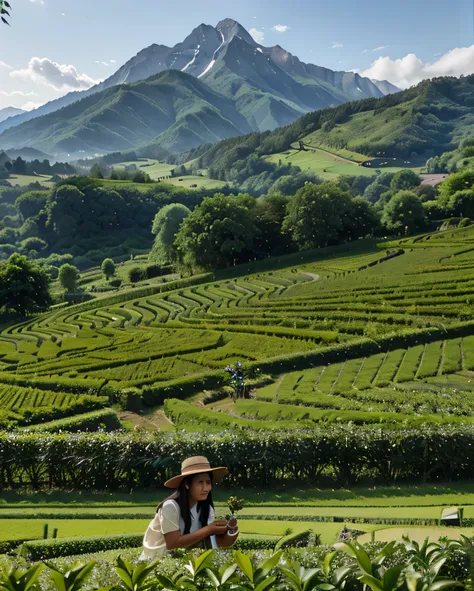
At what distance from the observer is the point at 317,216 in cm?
7638

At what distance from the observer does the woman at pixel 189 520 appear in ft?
25.8

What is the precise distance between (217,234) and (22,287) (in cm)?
2489

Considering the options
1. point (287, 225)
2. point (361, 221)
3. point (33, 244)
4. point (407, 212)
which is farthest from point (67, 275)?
point (33, 244)

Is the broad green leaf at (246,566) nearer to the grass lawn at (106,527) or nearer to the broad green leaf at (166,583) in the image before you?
the broad green leaf at (166,583)

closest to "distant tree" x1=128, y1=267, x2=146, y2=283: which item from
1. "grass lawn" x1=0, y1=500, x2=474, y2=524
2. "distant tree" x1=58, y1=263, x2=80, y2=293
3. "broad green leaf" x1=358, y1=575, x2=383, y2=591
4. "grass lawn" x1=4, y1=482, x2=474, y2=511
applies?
"distant tree" x1=58, y1=263, x2=80, y2=293

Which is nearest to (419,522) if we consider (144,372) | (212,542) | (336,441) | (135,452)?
(336,441)

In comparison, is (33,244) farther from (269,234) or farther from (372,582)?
(372,582)

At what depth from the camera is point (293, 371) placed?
32.3 metres

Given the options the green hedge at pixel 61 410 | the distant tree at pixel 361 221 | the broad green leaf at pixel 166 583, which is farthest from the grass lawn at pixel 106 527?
the distant tree at pixel 361 221

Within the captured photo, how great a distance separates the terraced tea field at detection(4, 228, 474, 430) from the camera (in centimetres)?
2564

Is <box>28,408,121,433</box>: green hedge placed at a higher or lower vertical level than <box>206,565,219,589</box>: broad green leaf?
lower

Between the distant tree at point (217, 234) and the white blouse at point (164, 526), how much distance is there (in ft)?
220

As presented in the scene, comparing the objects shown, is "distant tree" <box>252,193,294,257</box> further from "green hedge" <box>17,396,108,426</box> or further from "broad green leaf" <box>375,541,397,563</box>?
"broad green leaf" <box>375,541,397,563</box>

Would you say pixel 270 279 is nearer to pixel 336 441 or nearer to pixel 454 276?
pixel 454 276
